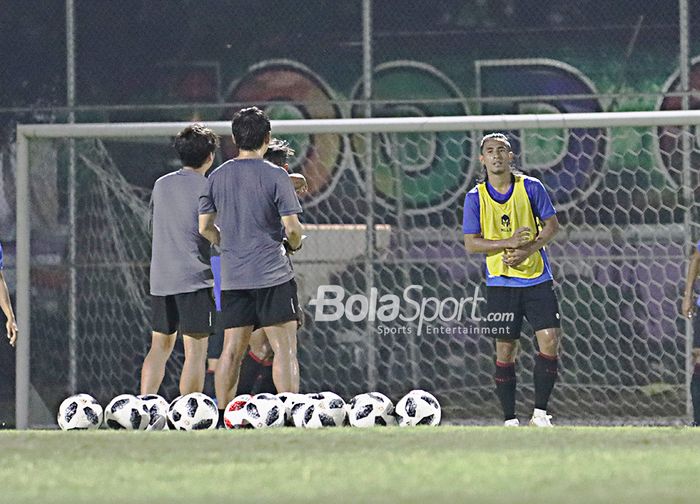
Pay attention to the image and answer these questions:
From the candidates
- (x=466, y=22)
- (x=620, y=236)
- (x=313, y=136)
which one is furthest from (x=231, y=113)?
(x=620, y=236)

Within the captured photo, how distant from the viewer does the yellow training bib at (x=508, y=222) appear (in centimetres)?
763

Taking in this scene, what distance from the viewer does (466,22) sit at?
11508 millimetres

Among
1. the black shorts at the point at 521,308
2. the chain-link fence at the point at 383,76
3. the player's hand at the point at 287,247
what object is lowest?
the black shorts at the point at 521,308

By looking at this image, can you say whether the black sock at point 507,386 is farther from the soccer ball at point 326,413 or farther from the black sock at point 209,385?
the black sock at point 209,385

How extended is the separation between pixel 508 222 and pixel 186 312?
1.64 metres

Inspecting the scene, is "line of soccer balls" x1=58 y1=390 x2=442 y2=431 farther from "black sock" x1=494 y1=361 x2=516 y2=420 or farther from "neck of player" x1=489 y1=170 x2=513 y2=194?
"neck of player" x1=489 y1=170 x2=513 y2=194

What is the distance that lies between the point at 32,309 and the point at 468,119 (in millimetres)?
3658

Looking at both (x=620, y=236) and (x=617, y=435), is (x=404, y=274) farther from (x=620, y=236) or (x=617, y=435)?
(x=617, y=435)

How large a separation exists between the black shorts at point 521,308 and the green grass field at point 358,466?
1.24 meters

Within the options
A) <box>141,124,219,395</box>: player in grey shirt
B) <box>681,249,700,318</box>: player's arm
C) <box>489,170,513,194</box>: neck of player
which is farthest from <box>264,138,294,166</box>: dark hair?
<box>681,249,700,318</box>: player's arm

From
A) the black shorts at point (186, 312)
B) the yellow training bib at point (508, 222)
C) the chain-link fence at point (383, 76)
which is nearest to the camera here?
the black shorts at point (186, 312)

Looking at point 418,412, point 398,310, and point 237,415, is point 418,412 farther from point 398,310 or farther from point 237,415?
point 398,310

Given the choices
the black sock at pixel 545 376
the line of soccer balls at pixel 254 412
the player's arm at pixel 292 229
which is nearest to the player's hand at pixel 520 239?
the black sock at pixel 545 376

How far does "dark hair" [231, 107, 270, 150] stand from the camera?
6738 millimetres
